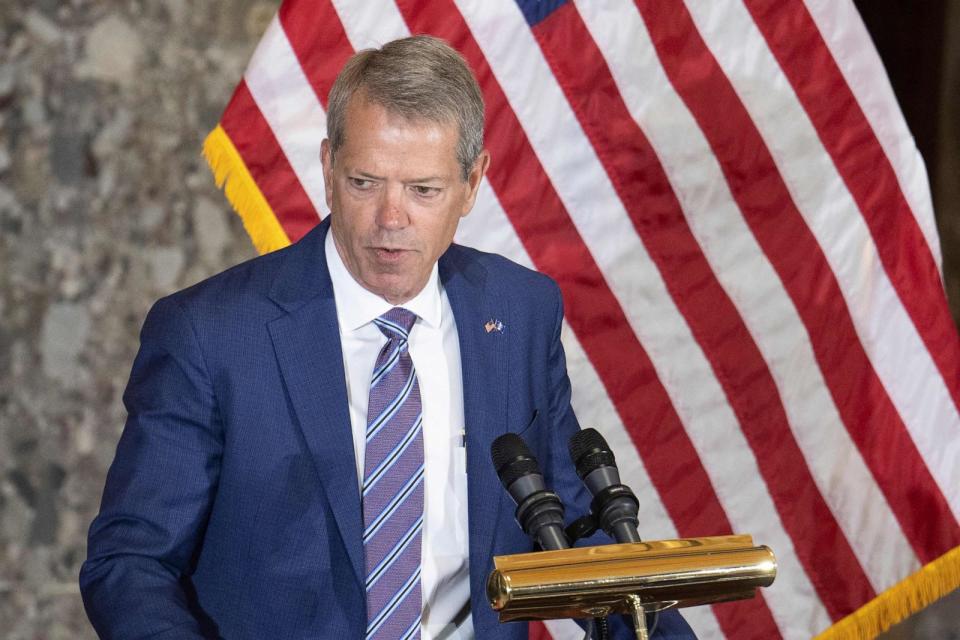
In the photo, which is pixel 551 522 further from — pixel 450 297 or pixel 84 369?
pixel 84 369

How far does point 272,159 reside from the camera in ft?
8.95

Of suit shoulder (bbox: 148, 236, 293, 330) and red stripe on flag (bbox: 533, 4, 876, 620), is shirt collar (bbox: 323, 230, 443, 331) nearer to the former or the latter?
suit shoulder (bbox: 148, 236, 293, 330)

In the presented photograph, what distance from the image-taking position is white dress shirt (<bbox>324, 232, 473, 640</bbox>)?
193 centimetres

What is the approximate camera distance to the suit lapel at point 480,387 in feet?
6.31

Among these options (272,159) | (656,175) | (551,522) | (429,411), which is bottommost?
(551,522)

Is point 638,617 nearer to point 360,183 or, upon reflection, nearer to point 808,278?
point 360,183

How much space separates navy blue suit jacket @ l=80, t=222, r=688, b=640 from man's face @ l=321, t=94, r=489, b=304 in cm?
12

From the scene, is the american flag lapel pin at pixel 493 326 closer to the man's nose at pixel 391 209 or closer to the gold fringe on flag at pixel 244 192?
the man's nose at pixel 391 209

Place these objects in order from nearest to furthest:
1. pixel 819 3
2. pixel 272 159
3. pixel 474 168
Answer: pixel 474 168 → pixel 272 159 → pixel 819 3

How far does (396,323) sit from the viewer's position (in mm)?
1931

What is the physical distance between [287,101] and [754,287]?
119 cm

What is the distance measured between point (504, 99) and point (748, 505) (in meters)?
1.14

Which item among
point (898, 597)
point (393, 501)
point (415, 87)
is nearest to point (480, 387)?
point (393, 501)

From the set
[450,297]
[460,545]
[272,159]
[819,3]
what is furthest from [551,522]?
[819,3]
